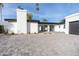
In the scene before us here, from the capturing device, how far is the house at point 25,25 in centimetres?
564

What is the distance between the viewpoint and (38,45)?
542 cm

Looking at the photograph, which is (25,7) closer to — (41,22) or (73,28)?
(41,22)

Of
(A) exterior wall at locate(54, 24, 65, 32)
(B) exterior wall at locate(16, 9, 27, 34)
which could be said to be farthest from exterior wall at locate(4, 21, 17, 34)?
(A) exterior wall at locate(54, 24, 65, 32)

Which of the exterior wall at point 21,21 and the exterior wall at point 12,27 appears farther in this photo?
the exterior wall at point 21,21

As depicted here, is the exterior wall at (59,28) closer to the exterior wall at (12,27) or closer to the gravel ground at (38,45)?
the gravel ground at (38,45)

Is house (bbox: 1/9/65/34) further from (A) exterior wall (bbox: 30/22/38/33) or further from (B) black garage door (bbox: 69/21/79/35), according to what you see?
(B) black garage door (bbox: 69/21/79/35)

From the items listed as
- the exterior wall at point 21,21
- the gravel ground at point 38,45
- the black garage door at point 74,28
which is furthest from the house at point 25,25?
the black garage door at point 74,28

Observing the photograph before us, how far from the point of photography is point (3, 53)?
4.74m

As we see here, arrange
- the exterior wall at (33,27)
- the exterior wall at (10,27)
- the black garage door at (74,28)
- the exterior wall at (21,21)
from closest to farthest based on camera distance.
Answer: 1. the exterior wall at (10,27)
2. the exterior wall at (21,21)
3. the exterior wall at (33,27)
4. the black garage door at (74,28)

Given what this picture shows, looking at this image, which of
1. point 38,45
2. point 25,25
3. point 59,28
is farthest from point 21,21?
point 59,28

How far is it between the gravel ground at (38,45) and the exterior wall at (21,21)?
290 millimetres

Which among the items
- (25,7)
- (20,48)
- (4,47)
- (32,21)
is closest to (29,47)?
(20,48)

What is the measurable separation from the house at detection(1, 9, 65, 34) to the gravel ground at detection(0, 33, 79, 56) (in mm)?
246

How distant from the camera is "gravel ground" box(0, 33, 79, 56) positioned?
187 inches
